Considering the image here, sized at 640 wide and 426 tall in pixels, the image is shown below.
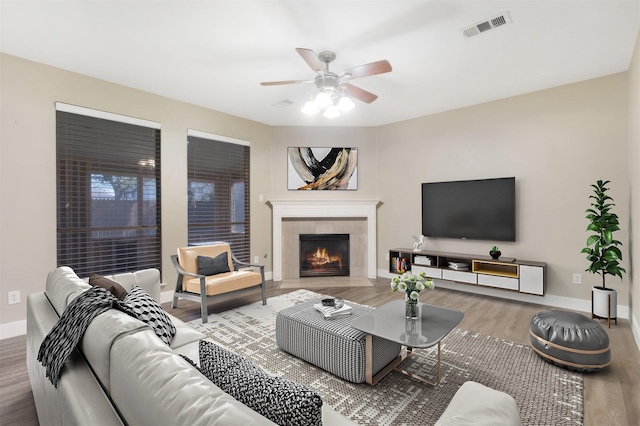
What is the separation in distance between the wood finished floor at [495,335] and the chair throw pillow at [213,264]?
18.3 inches

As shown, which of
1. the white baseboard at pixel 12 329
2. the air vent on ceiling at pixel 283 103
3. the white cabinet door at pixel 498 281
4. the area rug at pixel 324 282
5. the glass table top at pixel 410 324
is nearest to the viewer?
the glass table top at pixel 410 324

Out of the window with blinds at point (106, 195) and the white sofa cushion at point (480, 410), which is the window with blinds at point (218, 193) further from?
the white sofa cushion at point (480, 410)

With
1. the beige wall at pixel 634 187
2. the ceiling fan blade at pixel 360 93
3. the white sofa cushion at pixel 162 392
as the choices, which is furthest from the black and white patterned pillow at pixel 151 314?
the beige wall at pixel 634 187

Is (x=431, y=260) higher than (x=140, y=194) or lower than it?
lower

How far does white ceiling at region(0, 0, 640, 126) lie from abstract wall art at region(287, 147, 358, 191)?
1637 millimetres

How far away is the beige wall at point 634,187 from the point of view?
287 cm

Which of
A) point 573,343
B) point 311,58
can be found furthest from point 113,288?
point 573,343

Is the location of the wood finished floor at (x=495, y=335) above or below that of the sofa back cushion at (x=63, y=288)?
below

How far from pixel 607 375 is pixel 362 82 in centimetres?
364

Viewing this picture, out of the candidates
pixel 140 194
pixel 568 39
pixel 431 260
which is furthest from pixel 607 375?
pixel 140 194

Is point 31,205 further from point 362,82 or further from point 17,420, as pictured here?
point 362,82

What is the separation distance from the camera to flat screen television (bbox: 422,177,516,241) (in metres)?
4.30

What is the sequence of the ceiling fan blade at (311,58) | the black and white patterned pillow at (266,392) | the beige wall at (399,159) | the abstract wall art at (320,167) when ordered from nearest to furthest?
the black and white patterned pillow at (266,392)
the ceiling fan blade at (311,58)
the beige wall at (399,159)
the abstract wall art at (320,167)

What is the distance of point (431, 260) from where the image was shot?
483 centimetres
